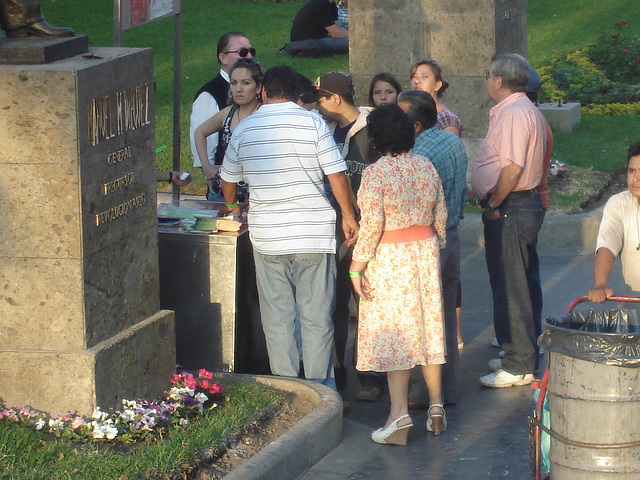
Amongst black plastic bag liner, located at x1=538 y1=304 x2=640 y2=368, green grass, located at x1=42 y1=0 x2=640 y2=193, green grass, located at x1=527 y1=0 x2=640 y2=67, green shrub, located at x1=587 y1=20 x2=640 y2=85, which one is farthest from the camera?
green grass, located at x1=527 y1=0 x2=640 y2=67

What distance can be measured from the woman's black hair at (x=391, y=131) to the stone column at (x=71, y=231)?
1.18 m

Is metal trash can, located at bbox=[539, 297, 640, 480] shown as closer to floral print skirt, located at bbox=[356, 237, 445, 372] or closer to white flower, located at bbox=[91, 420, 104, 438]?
floral print skirt, located at bbox=[356, 237, 445, 372]

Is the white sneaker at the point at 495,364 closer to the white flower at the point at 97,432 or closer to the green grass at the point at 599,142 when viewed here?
the white flower at the point at 97,432

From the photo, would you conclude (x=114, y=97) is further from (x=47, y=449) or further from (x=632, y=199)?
(x=632, y=199)

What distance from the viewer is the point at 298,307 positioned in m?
5.75

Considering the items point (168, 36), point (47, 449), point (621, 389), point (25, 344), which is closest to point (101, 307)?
point (25, 344)

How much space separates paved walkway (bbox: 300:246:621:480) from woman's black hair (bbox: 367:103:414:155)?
4.96ft

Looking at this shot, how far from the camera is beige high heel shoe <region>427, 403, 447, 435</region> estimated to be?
551 centimetres

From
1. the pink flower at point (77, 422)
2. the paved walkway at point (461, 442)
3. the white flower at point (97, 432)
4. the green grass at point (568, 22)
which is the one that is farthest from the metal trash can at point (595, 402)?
the green grass at point (568, 22)

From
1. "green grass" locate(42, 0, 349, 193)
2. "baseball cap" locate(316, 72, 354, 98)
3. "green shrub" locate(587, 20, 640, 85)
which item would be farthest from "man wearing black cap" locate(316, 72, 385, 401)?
"green shrub" locate(587, 20, 640, 85)

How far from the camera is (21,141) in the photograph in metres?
4.65

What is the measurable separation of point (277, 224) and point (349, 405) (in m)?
1.19

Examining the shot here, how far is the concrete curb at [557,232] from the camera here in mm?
9195

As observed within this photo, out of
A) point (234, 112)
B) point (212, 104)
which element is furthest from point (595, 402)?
point (212, 104)
